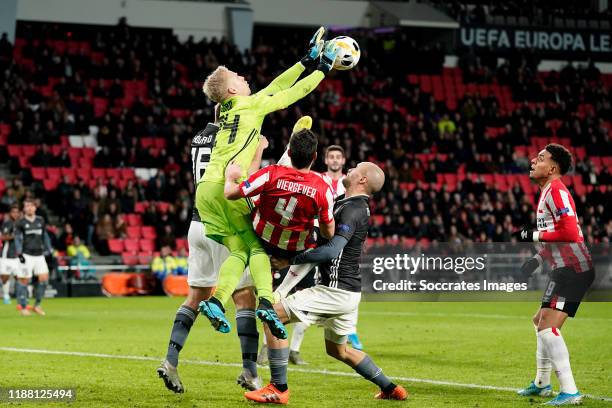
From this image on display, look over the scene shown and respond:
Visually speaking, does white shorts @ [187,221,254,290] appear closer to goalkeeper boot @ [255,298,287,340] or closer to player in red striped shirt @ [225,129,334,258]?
player in red striped shirt @ [225,129,334,258]

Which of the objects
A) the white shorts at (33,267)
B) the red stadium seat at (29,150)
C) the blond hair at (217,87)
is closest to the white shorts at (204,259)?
the blond hair at (217,87)

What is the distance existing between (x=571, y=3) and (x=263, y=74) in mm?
15789

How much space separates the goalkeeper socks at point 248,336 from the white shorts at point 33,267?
479 inches

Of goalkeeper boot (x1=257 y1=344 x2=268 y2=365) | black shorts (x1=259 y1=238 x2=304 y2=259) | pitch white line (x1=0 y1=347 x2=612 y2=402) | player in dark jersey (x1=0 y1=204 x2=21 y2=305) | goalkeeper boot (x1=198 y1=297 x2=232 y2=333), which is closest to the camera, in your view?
goalkeeper boot (x1=198 y1=297 x2=232 y2=333)

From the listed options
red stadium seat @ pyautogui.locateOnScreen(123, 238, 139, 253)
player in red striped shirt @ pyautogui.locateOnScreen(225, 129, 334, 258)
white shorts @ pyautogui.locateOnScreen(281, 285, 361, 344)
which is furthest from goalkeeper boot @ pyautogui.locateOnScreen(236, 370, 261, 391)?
red stadium seat @ pyautogui.locateOnScreen(123, 238, 139, 253)

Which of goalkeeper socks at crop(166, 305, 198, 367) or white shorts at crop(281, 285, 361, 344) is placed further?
goalkeeper socks at crop(166, 305, 198, 367)

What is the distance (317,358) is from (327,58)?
447 centimetres

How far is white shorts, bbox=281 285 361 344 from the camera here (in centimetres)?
816

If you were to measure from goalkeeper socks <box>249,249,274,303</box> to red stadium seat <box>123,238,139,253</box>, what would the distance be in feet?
64.2

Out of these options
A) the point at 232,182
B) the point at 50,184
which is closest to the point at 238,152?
the point at 232,182

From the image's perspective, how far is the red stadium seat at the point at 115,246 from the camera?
2698 centimetres

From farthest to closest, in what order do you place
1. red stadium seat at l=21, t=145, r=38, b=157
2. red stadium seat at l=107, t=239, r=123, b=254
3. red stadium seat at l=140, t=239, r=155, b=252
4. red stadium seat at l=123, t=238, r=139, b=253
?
red stadium seat at l=21, t=145, r=38, b=157
red stadium seat at l=140, t=239, r=155, b=252
red stadium seat at l=123, t=238, r=139, b=253
red stadium seat at l=107, t=239, r=123, b=254

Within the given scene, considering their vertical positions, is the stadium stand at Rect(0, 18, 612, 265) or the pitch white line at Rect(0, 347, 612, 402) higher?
the stadium stand at Rect(0, 18, 612, 265)

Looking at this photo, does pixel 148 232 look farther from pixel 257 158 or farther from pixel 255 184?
pixel 255 184
